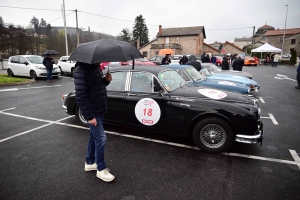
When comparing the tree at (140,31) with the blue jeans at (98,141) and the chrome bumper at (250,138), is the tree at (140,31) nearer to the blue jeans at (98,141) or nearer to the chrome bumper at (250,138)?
the chrome bumper at (250,138)

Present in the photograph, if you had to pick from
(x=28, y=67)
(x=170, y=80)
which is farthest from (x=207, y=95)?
(x=28, y=67)

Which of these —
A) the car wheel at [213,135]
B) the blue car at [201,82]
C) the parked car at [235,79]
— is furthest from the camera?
the parked car at [235,79]

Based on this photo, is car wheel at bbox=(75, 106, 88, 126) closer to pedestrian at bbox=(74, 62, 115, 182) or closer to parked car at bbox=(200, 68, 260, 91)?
pedestrian at bbox=(74, 62, 115, 182)

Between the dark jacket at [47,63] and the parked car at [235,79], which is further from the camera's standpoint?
the dark jacket at [47,63]

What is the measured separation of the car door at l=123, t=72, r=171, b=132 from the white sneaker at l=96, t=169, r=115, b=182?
1423 millimetres

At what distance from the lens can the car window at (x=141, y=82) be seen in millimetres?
4059

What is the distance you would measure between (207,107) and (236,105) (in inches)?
20.5

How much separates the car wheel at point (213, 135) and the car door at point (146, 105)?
2.08 feet

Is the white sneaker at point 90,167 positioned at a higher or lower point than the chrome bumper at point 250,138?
lower

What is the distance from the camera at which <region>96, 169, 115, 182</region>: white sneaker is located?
2.83 metres

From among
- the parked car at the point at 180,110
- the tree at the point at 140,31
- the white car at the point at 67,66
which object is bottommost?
the parked car at the point at 180,110

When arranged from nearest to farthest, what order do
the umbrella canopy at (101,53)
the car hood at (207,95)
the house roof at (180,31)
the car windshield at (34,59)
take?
the umbrella canopy at (101,53), the car hood at (207,95), the car windshield at (34,59), the house roof at (180,31)

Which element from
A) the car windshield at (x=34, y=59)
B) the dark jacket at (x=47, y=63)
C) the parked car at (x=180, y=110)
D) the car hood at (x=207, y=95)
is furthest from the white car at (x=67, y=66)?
the car hood at (x=207, y=95)

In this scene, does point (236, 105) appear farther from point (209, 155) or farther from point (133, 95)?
point (133, 95)
